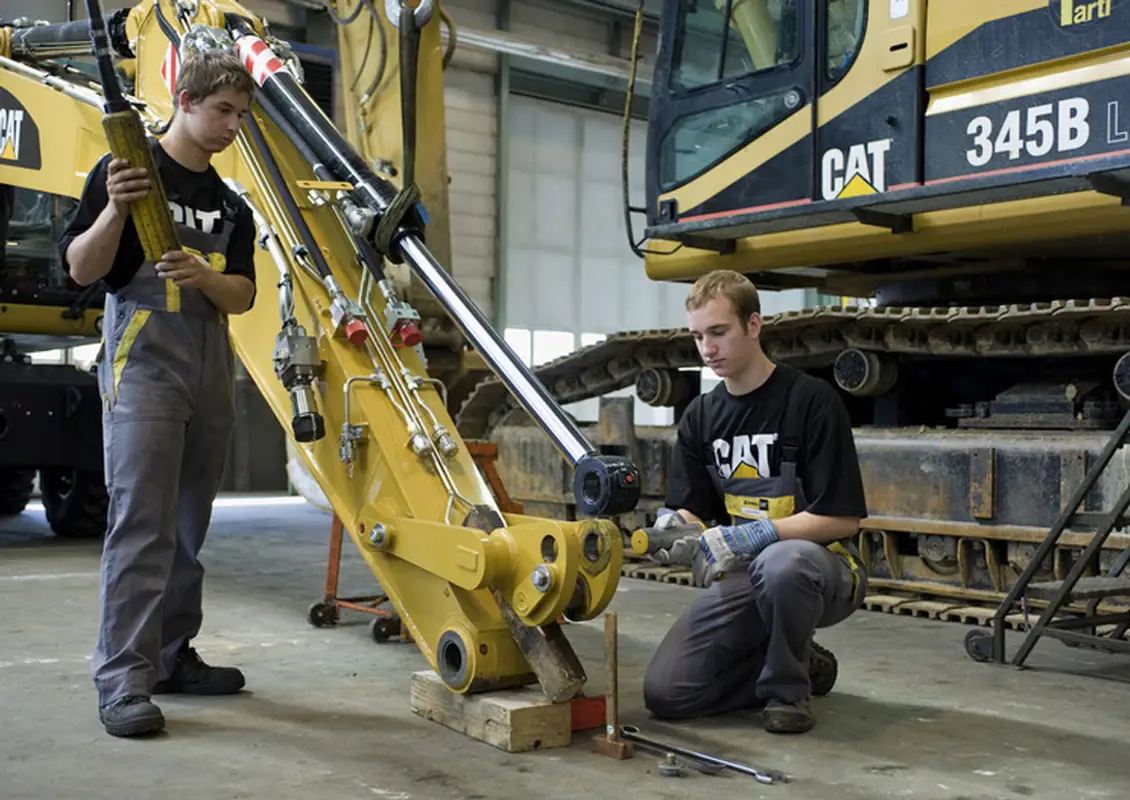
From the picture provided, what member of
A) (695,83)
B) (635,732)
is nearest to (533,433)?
(695,83)

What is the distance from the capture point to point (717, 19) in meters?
6.34

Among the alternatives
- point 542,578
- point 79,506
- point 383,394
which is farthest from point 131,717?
point 79,506

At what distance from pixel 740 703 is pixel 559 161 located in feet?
46.7

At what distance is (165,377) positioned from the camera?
3.68 meters

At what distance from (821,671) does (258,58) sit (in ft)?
9.42

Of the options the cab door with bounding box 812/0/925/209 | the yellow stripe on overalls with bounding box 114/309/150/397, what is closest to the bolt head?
the yellow stripe on overalls with bounding box 114/309/150/397

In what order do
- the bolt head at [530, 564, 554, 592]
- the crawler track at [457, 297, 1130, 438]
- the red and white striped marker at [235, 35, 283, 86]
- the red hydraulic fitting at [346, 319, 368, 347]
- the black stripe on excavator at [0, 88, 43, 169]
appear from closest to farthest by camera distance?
the bolt head at [530, 564, 554, 592]
the red hydraulic fitting at [346, 319, 368, 347]
the red and white striped marker at [235, 35, 283, 86]
the crawler track at [457, 297, 1130, 438]
the black stripe on excavator at [0, 88, 43, 169]

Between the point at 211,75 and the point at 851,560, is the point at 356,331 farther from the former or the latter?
the point at 851,560

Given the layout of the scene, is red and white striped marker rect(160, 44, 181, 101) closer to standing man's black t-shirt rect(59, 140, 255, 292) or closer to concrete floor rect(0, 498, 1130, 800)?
standing man's black t-shirt rect(59, 140, 255, 292)

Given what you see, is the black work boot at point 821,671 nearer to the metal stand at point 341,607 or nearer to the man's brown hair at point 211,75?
the metal stand at point 341,607

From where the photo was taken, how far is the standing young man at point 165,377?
3.54 m

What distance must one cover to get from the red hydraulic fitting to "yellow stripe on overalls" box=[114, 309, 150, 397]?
770 mm

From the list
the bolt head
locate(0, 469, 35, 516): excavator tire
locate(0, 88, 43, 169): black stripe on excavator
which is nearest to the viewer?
the bolt head

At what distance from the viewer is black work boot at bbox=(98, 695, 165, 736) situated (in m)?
3.42
